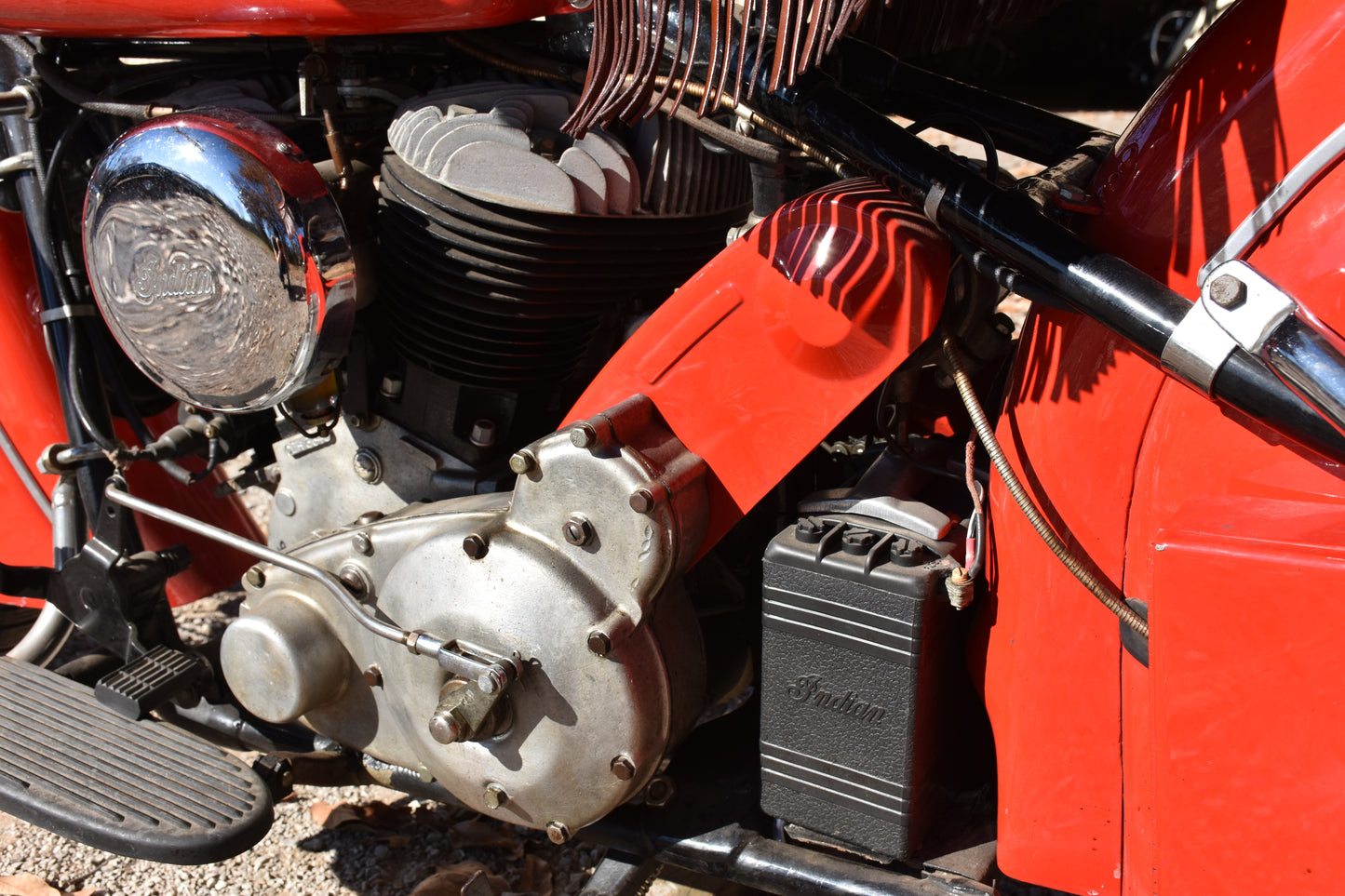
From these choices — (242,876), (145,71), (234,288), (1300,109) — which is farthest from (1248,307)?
(242,876)

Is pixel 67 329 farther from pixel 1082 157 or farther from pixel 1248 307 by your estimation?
pixel 1248 307

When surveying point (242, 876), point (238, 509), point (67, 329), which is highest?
point (67, 329)

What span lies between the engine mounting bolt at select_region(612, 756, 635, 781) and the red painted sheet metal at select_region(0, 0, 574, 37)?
959mm

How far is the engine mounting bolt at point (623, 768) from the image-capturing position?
148 cm

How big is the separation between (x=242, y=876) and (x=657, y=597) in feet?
3.52

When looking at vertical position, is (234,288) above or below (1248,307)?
below

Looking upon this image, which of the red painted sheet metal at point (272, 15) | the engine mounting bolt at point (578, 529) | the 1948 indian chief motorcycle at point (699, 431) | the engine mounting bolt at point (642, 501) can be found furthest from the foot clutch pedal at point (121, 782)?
the red painted sheet metal at point (272, 15)

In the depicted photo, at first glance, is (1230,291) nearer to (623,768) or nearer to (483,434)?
(623,768)

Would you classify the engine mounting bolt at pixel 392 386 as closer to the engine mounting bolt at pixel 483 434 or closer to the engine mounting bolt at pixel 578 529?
the engine mounting bolt at pixel 483 434

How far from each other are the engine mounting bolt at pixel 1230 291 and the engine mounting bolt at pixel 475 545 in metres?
0.90

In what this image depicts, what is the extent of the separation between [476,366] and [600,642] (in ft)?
1.65

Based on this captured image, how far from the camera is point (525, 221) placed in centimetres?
150

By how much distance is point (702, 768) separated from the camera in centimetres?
168

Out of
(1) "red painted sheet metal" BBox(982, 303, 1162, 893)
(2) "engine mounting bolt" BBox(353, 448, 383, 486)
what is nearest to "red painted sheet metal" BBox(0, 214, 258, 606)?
(2) "engine mounting bolt" BBox(353, 448, 383, 486)
